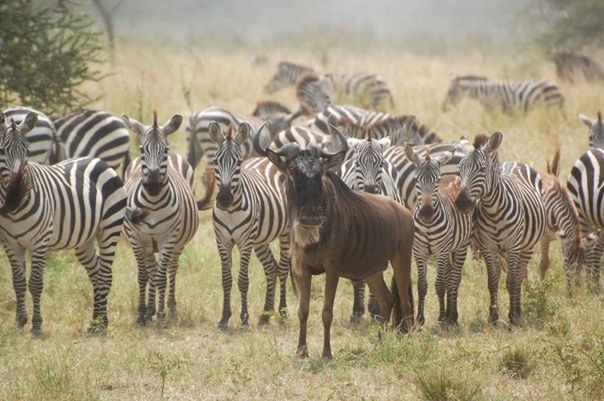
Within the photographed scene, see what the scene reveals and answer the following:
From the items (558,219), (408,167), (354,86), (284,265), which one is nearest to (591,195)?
(558,219)

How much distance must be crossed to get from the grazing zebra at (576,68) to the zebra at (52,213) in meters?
15.3

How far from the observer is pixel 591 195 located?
34.3 feet

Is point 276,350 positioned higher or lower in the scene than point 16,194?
lower

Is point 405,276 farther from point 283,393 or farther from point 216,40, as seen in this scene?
point 216,40

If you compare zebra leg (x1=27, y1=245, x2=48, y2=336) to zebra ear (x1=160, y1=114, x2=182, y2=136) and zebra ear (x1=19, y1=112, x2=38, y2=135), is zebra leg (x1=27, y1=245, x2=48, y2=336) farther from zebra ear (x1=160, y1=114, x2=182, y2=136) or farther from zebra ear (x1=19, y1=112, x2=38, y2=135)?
zebra ear (x1=160, y1=114, x2=182, y2=136)

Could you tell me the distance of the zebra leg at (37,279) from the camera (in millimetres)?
8570

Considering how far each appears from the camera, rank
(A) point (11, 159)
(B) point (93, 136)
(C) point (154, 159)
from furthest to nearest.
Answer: (B) point (93, 136)
(C) point (154, 159)
(A) point (11, 159)

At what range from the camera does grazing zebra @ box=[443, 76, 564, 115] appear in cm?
2008

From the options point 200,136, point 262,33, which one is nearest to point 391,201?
point 200,136

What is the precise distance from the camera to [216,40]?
58.6m

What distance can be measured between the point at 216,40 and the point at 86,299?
50048mm

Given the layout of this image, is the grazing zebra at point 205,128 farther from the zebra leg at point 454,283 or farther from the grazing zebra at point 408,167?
the zebra leg at point 454,283

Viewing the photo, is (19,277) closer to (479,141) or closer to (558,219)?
(479,141)

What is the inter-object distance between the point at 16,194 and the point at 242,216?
221 centimetres
